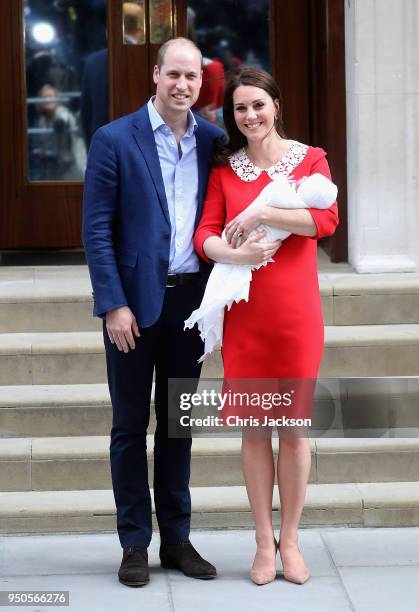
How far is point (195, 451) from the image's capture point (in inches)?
217

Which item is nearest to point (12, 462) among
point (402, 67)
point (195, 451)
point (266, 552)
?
point (195, 451)

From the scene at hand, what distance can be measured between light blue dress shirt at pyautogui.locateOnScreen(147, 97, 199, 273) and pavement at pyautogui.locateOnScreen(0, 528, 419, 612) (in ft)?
3.90

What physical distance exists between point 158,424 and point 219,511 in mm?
773

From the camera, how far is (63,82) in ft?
25.7

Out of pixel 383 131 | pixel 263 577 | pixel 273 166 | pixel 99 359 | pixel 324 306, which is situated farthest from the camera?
pixel 383 131

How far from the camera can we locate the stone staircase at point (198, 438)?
17.4ft

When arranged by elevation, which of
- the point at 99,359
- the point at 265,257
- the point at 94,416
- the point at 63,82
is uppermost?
the point at 63,82

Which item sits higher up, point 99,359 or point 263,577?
point 99,359

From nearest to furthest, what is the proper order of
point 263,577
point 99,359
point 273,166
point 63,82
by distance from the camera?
point 273,166, point 263,577, point 99,359, point 63,82

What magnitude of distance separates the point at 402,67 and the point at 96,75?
2073mm

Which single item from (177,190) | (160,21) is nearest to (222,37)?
(160,21)

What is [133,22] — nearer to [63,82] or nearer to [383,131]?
[63,82]

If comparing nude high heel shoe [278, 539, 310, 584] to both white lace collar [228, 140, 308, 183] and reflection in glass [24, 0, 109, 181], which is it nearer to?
white lace collar [228, 140, 308, 183]

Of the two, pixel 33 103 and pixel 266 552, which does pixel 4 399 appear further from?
pixel 33 103
